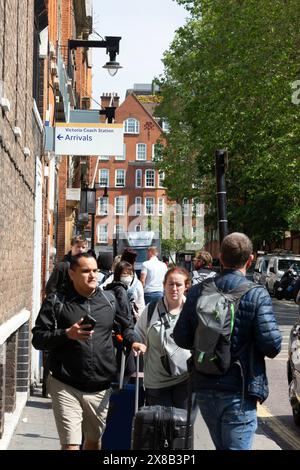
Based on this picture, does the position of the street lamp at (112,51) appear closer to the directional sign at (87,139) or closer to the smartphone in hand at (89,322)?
the directional sign at (87,139)

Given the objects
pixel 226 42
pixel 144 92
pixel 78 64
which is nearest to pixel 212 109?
pixel 226 42

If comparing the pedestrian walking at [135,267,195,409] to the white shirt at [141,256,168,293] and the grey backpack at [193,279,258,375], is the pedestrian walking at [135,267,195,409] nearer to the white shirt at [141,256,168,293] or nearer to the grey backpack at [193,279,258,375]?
the grey backpack at [193,279,258,375]

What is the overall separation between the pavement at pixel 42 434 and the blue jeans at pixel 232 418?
3534 mm

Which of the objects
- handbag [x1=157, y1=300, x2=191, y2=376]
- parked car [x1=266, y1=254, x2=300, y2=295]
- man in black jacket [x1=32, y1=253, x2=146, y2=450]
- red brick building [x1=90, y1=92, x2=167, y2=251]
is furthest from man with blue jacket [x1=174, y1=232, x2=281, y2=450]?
red brick building [x1=90, y1=92, x2=167, y2=251]

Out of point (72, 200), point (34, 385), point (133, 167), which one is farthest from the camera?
point (133, 167)

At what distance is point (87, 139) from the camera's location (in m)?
16.1

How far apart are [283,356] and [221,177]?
15.5ft

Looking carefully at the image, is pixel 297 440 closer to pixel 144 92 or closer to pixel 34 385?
pixel 34 385

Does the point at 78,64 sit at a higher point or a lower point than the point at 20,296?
higher

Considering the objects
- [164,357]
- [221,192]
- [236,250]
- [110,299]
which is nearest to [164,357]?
[164,357]

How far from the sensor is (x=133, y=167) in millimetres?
121875

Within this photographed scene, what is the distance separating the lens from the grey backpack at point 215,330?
6043 mm

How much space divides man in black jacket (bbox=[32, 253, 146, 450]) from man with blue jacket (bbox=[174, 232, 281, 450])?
109cm

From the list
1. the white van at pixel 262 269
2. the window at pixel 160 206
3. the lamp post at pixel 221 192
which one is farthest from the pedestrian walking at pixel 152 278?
the window at pixel 160 206
